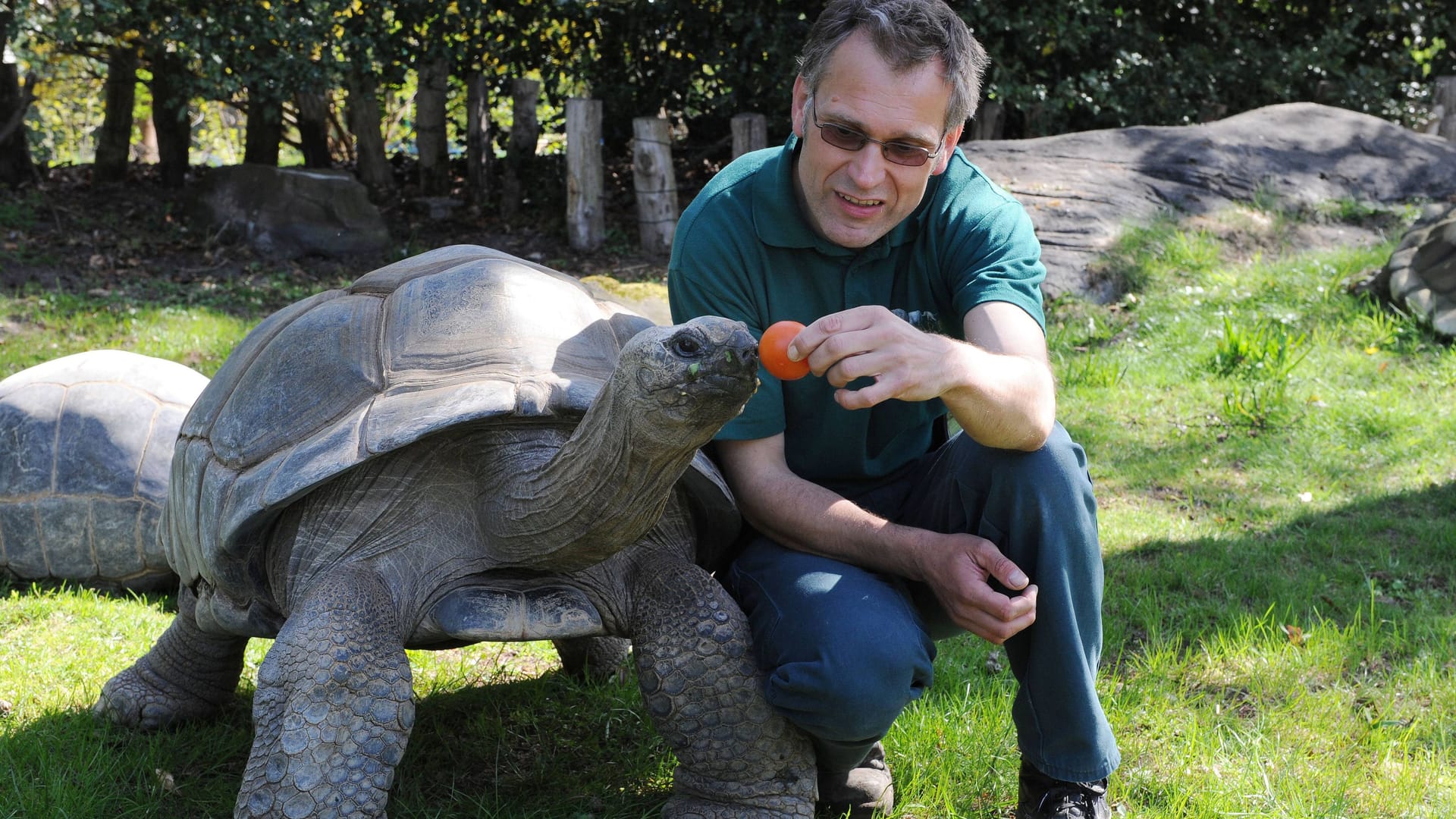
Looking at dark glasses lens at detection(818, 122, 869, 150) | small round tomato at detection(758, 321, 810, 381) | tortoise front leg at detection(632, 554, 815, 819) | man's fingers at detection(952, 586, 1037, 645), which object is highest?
dark glasses lens at detection(818, 122, 869, 150)

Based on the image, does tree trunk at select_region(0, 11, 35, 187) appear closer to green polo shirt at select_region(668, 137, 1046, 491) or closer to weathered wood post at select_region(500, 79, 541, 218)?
weathered wood post at select_region(500, 79, 541, 218)

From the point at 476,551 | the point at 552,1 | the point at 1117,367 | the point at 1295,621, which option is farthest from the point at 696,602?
the point at 552,1

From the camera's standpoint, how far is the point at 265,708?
1.99 m

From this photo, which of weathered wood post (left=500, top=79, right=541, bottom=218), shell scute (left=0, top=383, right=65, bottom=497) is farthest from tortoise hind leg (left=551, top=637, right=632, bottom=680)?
weathered wood post (left=500, top=79, right=541, bottom=218)

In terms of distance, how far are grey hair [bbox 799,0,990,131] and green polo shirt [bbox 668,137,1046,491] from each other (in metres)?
0.19

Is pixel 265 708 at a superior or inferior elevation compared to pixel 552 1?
inferior

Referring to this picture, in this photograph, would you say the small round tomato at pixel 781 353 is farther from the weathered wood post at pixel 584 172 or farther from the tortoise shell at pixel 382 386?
the weathered wood post at pixel 584 172

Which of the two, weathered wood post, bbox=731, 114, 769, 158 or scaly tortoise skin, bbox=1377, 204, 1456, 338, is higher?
weathered wood post, bbox=731, 114, 769, 158

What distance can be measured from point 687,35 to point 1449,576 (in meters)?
6.41

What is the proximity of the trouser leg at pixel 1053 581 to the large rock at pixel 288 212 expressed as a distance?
19.2ft

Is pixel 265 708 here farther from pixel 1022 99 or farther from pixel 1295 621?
pixel 1022 99

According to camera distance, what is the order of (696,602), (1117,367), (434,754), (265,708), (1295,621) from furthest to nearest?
1. (1117,367)
2. (1295,621)
3. (434,754)
4. (696,602)
5. (265,708)

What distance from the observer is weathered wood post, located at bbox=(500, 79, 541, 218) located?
8305 mm

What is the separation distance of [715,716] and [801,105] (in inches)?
45.8
